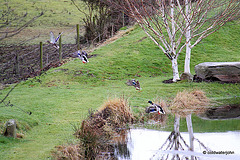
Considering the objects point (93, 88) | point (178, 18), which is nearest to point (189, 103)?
point (93, 88)

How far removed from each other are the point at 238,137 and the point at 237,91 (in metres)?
7.19

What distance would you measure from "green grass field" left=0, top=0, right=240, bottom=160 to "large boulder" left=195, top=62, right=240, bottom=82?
562 mm

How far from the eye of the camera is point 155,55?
81.5 feet

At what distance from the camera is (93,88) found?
17.2m

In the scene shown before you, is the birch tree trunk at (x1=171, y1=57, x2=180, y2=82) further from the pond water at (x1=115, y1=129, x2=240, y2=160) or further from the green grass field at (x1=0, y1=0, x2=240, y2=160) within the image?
the pond water at (x1=115, y1=129, x2=240, y2=160)

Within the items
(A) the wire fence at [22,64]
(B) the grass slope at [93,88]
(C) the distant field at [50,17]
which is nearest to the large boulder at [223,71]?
(B) the grass slope at [93,88]

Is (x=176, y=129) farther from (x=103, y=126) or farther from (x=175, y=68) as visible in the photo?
(x=175, y=68)

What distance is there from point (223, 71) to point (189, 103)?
445 centimetres

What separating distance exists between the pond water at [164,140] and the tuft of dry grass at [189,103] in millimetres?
2967

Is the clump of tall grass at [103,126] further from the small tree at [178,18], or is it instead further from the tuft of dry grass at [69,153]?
the small tree at [178,18]

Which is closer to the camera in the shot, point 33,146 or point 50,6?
point 33,146

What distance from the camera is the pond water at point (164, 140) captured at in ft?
26.9

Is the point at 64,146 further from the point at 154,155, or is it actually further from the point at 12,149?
the point at 154,155

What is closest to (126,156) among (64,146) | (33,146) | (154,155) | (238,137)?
(154,155)
